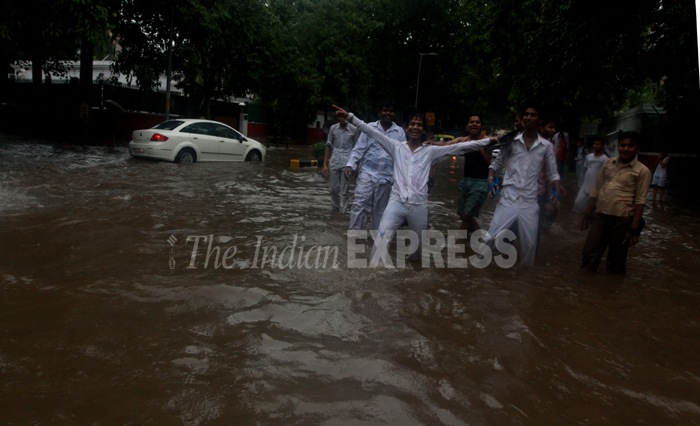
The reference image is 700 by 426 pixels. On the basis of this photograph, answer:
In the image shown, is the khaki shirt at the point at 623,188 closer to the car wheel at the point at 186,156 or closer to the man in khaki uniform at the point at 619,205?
the man in khaki uniform at the point at 619,205

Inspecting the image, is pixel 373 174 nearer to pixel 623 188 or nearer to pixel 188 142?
pixel 623 188

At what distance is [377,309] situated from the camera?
4.51m

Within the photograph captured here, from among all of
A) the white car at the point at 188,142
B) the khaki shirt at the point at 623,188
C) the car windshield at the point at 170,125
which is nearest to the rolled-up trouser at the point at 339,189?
the khaki shirt at the point at 623,188

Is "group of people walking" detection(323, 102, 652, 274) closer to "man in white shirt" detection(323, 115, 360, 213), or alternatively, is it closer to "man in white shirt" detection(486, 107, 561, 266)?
"man in white shirt" detection(486, 107, 561, 266)

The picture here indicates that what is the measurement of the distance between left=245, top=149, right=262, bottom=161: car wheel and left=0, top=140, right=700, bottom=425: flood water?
9.87 m

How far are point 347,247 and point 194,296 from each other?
2356 millimetres

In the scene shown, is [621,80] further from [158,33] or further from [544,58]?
[158,33]

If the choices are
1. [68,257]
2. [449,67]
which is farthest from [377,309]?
[449,67]

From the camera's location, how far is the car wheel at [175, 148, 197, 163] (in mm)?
14828

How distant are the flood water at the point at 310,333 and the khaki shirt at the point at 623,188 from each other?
751mm

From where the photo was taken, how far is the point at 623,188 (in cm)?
555

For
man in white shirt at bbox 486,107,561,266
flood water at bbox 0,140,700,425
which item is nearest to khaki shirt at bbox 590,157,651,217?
man in white shirt at bbox 486,107,561,266

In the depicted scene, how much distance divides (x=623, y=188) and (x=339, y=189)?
14.0 feet

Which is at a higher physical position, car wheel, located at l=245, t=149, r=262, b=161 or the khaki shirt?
the khaki shirt
